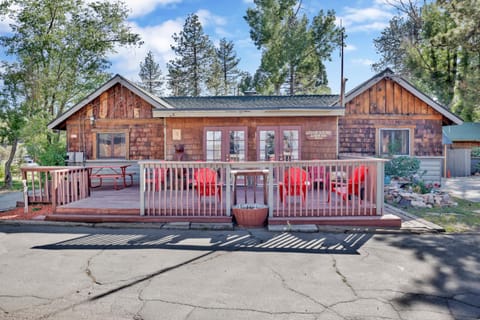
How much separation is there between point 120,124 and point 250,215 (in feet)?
22.6

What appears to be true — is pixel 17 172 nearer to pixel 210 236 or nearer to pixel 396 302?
pixel 210 236

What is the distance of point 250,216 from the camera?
6.05m

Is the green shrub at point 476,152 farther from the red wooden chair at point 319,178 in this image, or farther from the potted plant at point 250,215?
the potted plant at point 250,215

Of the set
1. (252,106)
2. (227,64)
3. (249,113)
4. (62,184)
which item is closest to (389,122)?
(252,106)

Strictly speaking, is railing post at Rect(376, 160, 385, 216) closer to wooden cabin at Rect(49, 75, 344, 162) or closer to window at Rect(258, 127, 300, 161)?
wooden cabin at Rect(49, 75, 344, 162)

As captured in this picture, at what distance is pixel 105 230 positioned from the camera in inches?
235

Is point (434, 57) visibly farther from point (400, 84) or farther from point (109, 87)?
point (109, 87)

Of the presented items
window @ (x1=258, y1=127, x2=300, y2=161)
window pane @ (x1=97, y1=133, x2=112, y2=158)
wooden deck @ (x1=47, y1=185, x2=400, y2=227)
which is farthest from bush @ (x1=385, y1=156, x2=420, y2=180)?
window pane @ (x1=97, y1=133, x2=112, y2=158)

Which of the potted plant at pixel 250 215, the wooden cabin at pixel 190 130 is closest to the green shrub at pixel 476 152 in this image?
the wooden cabin at pixel 190 130

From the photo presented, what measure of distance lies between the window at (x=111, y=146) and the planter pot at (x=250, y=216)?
252 inches

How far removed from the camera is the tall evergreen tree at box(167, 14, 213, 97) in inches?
1165

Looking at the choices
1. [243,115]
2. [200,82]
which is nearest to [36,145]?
[243,115]

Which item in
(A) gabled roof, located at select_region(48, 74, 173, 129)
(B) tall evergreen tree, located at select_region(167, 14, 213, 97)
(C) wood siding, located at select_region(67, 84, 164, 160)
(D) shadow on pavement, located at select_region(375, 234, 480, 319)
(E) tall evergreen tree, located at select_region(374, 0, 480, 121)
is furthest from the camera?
(B) tall evergreen tree, located at select_region(167, 14, 213, 97)

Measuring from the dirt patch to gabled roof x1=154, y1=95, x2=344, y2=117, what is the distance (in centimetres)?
385
